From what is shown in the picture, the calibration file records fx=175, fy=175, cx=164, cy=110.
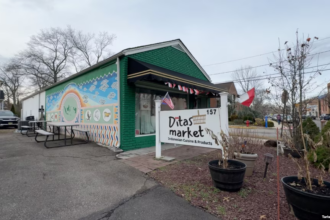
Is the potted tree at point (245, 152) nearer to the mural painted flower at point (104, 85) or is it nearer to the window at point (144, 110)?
the window at point (144, 110)

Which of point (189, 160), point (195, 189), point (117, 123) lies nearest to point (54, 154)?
point (117, 123)

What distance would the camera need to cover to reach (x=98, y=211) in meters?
2.64

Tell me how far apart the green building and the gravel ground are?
9.03ft

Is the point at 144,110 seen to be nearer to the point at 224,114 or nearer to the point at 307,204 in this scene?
the point at 224,114

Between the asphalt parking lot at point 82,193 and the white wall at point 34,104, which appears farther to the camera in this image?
the white wall at point 34,104

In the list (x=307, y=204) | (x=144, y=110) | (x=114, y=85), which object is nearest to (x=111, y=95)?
(x=114, y=85)

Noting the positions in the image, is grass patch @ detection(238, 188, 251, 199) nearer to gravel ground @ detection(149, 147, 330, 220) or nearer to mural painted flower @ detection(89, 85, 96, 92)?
gravel ground @ detection(149, 147, 330, 220)

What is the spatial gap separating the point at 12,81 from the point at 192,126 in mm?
36006

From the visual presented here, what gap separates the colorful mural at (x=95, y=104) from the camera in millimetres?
6726

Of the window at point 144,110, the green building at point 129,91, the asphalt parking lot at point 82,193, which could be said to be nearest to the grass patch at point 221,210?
the asphalt parking lot at point 82,193

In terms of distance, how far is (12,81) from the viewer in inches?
1144

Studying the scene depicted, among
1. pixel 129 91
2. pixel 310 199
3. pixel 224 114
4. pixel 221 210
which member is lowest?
pixel 221 210

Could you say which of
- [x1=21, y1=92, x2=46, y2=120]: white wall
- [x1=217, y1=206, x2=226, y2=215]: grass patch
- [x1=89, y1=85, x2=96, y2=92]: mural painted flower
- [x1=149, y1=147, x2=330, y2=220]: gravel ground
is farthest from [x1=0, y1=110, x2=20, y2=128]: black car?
[x1=217, y1=206, x2=226, y2=215]: grass patch

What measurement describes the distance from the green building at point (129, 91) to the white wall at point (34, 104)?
623 centimetres
